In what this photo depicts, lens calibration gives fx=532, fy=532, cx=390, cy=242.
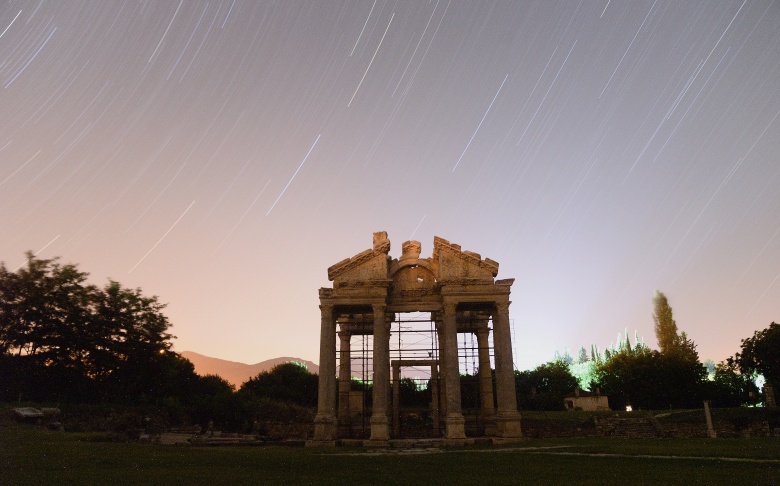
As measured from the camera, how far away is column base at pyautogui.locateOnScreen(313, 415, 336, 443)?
29062 millimetres

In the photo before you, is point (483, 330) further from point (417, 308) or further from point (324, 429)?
point (324, 429)

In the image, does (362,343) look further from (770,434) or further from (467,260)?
(770,434)

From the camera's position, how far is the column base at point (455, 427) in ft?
93.4

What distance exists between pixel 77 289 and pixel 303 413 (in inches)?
889

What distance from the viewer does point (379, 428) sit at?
29.0m

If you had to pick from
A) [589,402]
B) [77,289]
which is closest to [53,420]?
[77,289]

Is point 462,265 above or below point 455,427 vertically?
above

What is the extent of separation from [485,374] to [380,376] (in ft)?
28.6

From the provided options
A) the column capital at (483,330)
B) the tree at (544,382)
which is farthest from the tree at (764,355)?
the column capital at (483,330)

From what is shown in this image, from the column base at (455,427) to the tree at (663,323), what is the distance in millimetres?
90512

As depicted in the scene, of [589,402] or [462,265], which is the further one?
[589,402]

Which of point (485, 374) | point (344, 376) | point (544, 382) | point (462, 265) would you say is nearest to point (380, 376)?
point (344, 376)

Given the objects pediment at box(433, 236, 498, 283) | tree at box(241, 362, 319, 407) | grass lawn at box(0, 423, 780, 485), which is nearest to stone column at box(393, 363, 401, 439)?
pediment at box(433, 236, 498, 283)

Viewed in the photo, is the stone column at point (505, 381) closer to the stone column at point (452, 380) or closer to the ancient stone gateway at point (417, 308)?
the ancient stone gateway at point (417, 308)
